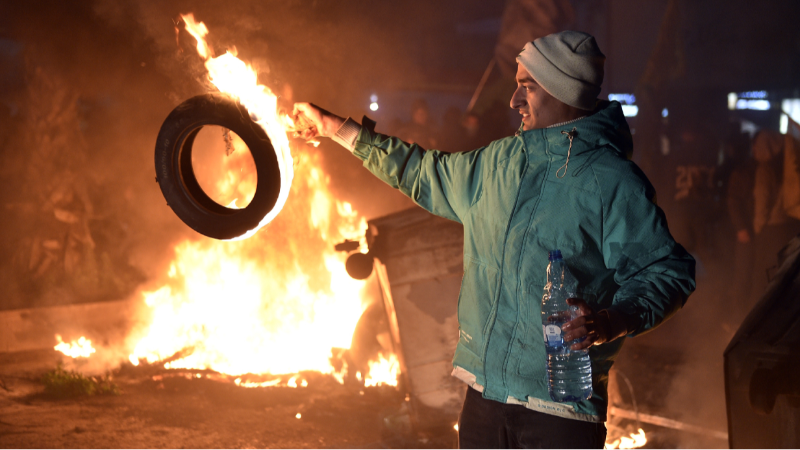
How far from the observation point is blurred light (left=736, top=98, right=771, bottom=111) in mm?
17125

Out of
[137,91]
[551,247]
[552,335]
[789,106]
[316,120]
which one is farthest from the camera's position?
[789,106]

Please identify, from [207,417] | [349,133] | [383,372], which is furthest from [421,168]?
[207,417]

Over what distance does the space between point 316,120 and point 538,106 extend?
1.23m

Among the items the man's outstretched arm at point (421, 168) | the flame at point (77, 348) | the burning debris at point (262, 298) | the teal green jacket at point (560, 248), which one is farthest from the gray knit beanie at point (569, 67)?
the flame at point (77, 348)

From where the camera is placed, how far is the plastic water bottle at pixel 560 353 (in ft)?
6.40

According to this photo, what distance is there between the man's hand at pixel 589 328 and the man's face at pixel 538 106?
2.91 ft

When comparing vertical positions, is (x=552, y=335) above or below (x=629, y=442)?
above

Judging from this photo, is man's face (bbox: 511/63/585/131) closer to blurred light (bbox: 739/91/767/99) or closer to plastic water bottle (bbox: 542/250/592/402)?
plastic water bottle (bbox: 542/250/592/402)

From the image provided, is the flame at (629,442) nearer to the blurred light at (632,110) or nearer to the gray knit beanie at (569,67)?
the gray knit beanie at (569,67)

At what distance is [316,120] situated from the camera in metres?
2.83

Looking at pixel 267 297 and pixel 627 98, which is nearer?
pixel 267 297

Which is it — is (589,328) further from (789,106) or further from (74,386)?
(789,106)

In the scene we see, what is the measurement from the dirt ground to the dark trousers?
2.76 m

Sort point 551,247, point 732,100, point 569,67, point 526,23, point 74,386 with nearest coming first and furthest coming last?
1. point 551,247
2. point 569,67
3. point 74,386
4. point 526,23
5. point 732,100
